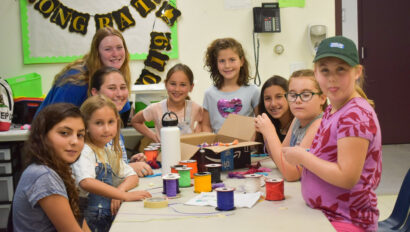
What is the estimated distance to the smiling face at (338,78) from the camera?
1.36 meters

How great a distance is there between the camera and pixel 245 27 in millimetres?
3771

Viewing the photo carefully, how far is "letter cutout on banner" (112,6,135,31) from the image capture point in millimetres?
3678

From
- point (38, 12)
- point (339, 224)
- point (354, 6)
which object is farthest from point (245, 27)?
point (339, 224)

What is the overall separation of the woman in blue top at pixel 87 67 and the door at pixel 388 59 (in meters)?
3.77

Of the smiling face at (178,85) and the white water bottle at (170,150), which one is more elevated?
the smiling face at (178,85)

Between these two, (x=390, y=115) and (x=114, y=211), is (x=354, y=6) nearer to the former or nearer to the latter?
(x=390, y=115)

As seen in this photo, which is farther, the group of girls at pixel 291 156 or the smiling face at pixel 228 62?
the smiling face at pixel 228 62

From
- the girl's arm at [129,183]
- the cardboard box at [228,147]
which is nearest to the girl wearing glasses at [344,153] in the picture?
the cardboard box at [228,147]

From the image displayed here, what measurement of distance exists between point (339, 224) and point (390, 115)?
4.69 m

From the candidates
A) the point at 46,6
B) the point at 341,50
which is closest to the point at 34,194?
the point at 341,50

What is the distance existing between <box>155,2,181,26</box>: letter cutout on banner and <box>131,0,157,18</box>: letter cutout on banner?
7cm

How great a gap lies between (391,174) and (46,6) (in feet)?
11.5

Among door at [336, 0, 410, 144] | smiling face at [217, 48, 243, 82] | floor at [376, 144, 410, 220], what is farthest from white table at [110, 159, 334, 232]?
door at [336, 0, 410, 144]

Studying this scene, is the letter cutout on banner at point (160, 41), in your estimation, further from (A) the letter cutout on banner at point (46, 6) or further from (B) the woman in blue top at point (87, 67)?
(B) the woman in blue top at point (87, 67)
